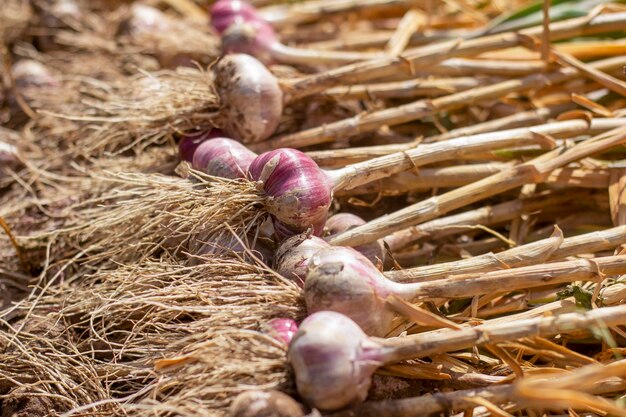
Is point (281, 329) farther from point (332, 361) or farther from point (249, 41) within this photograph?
point (249, 41)

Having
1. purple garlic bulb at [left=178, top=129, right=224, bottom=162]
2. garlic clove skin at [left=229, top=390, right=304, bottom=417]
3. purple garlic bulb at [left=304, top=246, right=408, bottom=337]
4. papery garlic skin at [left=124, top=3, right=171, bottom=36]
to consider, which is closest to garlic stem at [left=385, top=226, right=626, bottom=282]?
purple garlic bulb at [left=304, top=246, right=408, bottom=337]

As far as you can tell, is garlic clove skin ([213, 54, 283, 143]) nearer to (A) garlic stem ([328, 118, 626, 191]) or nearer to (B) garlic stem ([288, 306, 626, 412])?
(A) garlic stem ([328, 118, 626, 191])

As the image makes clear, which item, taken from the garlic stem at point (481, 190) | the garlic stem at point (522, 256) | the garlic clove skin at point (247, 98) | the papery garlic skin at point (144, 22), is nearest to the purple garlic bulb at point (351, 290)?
the garlic stem at point (522, 256)

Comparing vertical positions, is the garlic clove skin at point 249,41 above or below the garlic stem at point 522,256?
above

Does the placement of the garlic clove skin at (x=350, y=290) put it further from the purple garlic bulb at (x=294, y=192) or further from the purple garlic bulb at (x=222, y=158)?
the purple garlic bulb at (x=222, y=158)

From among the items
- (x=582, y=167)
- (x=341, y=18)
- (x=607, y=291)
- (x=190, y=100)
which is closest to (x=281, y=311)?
(x=607, y=291)

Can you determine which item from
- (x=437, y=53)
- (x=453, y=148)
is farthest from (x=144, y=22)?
(x=453, y=148)

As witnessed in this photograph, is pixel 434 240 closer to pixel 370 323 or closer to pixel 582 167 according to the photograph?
pixel 582 167
